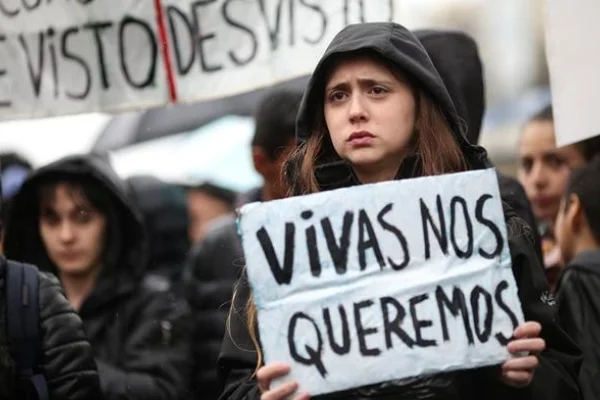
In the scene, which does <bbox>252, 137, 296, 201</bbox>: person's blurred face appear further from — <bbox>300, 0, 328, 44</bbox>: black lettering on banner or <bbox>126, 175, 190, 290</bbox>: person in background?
<bbox>126, 175, 190, 290</bbox>: person in background

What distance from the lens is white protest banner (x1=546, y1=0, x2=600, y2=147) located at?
18.7 feet

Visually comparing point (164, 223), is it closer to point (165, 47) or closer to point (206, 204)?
point (206, 204)

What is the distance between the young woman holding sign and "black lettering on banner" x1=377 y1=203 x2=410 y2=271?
22 centimetres

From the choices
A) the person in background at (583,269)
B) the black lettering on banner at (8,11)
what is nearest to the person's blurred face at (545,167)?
the person in background at (583,269)

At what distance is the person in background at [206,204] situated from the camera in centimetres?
1047

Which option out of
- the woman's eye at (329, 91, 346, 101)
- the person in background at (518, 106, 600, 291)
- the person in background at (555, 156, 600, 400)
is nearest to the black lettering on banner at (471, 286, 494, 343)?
the woman's eye at (329, 91, 346, 101)

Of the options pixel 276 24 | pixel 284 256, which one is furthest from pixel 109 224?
pixel 284 256

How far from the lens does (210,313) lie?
7.47 meters

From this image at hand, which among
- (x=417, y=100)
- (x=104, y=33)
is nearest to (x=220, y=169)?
(x=104, y=33)

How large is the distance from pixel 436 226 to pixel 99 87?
2.62 meters

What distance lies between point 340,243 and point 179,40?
254 centimetres

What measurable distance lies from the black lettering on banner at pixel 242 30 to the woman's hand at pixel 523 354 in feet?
8.45

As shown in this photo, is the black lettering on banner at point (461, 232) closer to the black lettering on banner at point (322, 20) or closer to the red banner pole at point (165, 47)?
the black lettering on banner at point (322, 20)

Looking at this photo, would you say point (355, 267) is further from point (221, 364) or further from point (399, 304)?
point (221, 364)
